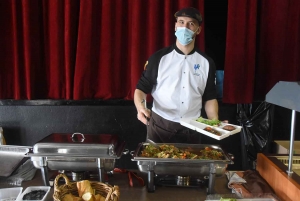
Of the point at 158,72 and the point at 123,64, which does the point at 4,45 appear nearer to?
the point at 123,64

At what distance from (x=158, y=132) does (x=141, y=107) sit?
0.40m

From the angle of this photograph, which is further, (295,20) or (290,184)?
(295,20)

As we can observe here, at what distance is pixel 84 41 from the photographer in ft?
6.98

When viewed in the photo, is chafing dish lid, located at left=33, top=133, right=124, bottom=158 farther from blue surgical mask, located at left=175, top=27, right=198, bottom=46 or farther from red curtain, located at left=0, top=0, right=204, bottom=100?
red curtain, located at left=0, top=0, right=204, bottom=100

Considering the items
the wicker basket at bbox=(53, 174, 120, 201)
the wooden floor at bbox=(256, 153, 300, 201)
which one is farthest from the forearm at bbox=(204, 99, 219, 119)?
the wicker basket at bbox=(53, 174, 120, 201)

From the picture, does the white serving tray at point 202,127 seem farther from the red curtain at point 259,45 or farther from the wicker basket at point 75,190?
the red curtain at point 259,45

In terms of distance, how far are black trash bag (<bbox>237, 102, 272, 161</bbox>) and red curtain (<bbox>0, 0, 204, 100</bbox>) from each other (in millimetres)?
742

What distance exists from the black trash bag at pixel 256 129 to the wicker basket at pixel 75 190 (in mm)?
1543

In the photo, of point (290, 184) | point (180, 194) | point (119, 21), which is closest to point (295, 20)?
point (119, 21)

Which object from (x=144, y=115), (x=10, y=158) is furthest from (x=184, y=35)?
(x=10, y=158)

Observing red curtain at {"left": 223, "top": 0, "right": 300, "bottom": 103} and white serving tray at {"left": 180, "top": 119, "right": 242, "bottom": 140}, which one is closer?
white serving tray at {"left": 180, "top": 119, "right": 242, "bottom": 140}

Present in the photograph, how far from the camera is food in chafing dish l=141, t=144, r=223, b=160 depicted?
1.26m

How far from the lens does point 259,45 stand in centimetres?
220

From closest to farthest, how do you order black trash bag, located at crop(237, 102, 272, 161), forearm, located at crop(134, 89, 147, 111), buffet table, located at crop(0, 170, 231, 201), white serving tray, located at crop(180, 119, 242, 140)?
buffet table, located at crop(0, 170, 231, 201) < white serving tray, located at crop(180, 119, 242, 140) < forearm, located at crop(134, 89, 147, 111) < black trash bag, located at crop(237, 102, 272, 161)
